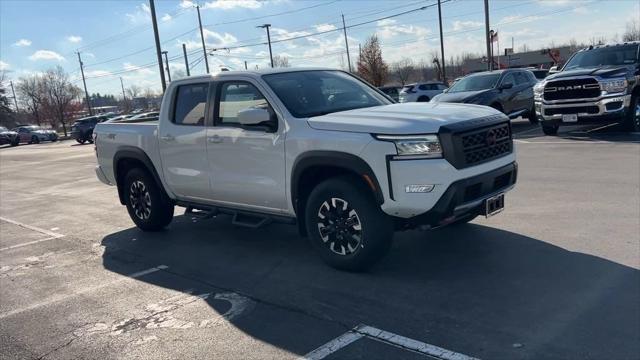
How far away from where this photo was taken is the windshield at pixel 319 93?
5.36 meters

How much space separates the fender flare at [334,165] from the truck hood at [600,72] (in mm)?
9413

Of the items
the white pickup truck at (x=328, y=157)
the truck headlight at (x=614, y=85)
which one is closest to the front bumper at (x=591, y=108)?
the truck headlight at (x=614, y=85)

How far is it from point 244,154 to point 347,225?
140 centimetres

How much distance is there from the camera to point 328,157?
15.7ft

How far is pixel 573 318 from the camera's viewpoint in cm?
378

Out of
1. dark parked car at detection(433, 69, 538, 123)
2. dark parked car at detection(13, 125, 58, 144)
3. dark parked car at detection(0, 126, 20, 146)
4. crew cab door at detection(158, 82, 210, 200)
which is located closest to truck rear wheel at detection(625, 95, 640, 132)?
dark parked car at detection(433, 69, 538, 123)

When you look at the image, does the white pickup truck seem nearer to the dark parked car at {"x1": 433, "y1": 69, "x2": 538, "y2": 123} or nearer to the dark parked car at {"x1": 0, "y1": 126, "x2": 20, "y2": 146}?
the dark parked car at {"x1": 433, "y1": 69, "x2": 538, "y2": 123}

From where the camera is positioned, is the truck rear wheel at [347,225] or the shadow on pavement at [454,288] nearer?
the shadow on pavement at [454,288]

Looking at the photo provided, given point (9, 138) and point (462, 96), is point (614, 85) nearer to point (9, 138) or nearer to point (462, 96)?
point (462, 96)

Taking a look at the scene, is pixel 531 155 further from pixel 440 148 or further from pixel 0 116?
pixel 0 116

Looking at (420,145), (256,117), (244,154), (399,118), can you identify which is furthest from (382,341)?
(244,154)

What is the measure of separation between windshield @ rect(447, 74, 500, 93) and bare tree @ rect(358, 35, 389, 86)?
3513cm

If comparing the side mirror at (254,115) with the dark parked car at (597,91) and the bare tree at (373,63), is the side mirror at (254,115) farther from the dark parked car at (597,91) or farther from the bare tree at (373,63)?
the bare tree at (373,63)

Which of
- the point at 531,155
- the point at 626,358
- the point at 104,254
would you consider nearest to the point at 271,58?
the point at 531,155
